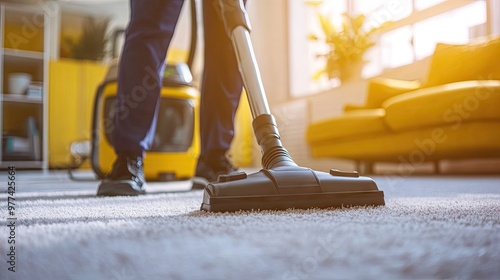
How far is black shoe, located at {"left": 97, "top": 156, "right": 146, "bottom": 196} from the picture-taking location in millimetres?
1081

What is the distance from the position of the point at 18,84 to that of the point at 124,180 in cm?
360

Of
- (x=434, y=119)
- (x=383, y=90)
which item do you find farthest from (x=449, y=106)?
(x=383, y=90)

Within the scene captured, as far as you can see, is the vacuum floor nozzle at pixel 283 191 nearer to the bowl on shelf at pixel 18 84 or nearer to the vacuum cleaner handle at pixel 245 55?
the vacuum cleaner handle at pixel 245 55

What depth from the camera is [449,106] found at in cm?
218

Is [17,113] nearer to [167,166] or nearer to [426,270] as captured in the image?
[167,166]

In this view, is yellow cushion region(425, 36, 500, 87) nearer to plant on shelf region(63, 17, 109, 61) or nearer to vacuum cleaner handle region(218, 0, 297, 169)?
vacuum cleaner handle region(218, 0, 297, 169)

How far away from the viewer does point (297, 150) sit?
446cm

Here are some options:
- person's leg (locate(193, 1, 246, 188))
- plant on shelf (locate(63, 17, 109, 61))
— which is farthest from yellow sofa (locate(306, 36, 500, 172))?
plant on shelf (locate(63, 17, 109, 61))

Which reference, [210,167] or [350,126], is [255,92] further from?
[350,126]

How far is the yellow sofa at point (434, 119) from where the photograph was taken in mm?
2150

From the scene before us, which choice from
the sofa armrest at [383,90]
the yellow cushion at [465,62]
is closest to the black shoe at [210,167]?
the yellow cushion at [465,62]

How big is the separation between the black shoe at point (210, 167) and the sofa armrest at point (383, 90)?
1995 mm

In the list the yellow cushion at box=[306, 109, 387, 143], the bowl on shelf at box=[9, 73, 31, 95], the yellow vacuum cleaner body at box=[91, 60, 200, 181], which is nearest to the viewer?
the yellow vacuum cleaner body at box=[91, 60, 200, 181]

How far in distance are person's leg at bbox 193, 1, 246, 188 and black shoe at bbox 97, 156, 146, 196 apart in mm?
243
